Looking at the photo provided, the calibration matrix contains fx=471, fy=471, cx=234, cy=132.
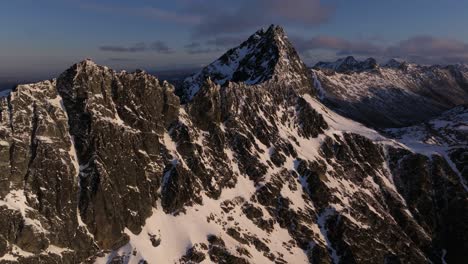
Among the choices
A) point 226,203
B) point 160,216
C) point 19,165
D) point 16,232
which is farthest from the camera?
point 226,203

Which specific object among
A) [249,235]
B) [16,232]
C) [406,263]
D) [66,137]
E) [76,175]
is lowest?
[406,263]

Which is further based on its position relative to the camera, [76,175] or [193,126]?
[193,126]

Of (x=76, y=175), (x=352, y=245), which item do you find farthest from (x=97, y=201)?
(x=352, y=245)

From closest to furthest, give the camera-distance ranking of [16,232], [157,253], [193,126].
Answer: [16,232], [157,253], [193,126]

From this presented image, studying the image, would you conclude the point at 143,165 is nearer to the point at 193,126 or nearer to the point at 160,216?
the point at 160,216

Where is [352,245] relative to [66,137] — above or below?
below

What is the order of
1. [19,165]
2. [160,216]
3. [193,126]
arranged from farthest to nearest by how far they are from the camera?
[193,126] → [160,216] → [19,165]

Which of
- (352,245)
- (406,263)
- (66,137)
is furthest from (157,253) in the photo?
(406,263)

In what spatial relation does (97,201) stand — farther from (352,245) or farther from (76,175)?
(352,245)

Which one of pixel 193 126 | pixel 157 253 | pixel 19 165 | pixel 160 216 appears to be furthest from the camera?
pixel 193 126
